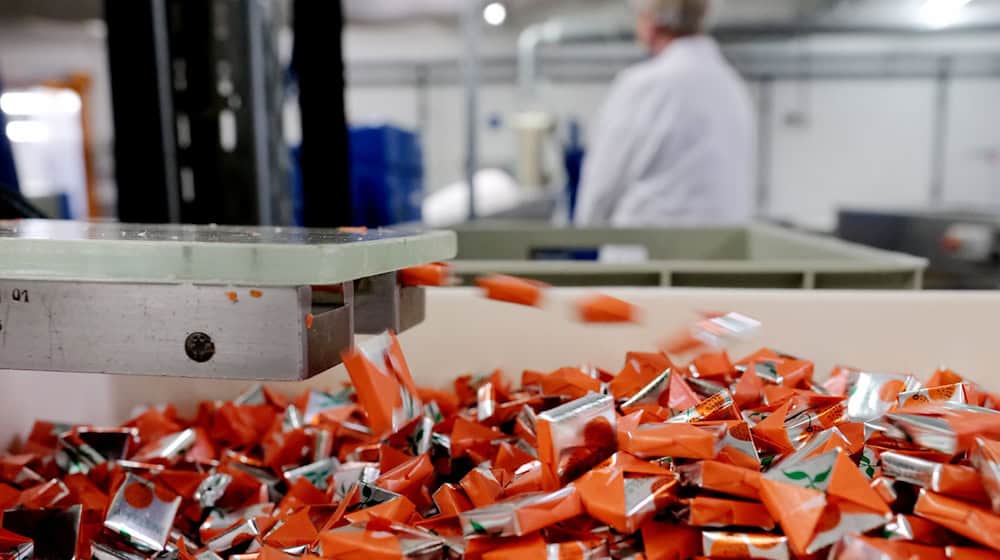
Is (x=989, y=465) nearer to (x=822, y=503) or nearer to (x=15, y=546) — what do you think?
(x=822, y=503)

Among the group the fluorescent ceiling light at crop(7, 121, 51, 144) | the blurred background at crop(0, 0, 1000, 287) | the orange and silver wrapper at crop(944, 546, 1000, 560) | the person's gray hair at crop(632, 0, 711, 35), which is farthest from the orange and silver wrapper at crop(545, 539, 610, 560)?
the fluorescent ceiling light at crop(7, 121, 51, 144)

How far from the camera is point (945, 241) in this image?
7.34ft

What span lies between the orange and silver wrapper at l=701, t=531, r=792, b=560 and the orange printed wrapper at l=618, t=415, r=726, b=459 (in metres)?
0.06

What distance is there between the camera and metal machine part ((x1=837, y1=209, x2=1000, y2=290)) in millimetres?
2111

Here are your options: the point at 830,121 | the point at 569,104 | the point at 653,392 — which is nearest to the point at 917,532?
the point at 653,392

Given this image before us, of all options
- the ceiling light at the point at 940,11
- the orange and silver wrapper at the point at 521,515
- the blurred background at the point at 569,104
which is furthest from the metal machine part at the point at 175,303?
the ceiling light at the point at 940,11

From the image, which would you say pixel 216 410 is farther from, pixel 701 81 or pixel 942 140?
pixel 942 140

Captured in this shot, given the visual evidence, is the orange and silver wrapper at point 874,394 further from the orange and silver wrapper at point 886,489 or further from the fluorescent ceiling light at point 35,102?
the fluorescent ceiling light at point 35,102

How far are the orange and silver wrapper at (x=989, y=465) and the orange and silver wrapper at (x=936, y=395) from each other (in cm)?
12

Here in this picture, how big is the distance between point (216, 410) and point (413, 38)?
670cm

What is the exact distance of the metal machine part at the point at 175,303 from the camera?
44 centimetres

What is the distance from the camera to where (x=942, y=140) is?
283 inches

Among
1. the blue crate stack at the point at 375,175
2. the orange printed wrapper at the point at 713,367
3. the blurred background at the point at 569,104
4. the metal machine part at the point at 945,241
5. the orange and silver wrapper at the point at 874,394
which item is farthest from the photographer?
the blurred background at the point at 569,104

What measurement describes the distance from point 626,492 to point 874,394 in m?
0.31
